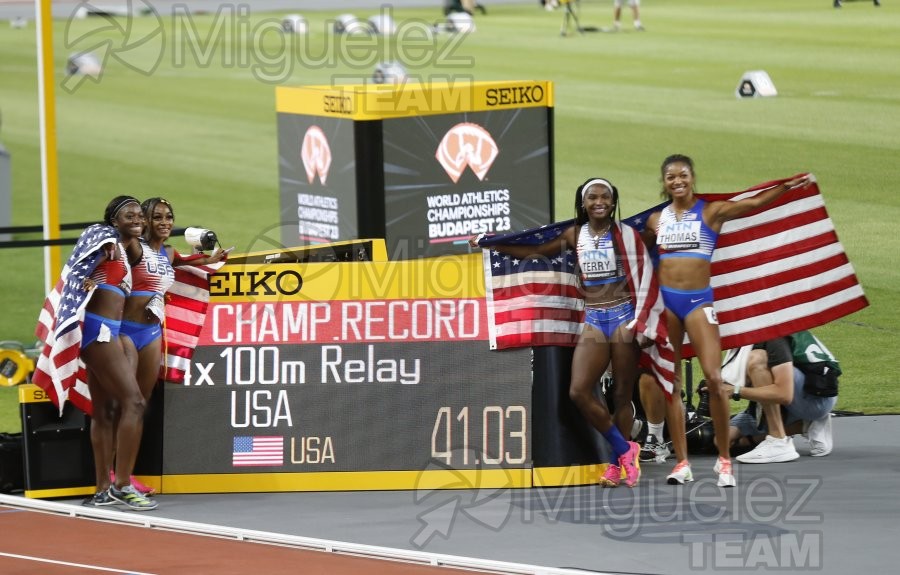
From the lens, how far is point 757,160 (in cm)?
2073

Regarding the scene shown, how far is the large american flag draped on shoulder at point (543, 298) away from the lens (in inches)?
377

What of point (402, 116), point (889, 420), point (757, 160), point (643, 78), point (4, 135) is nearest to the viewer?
point (889, 420)

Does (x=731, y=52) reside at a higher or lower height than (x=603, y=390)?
higher

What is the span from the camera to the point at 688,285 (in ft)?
31.2

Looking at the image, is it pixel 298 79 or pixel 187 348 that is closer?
pixel 187 348

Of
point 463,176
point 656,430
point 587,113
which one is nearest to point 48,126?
point 463,176

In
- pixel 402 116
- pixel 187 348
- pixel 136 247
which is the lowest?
pixel 187 348

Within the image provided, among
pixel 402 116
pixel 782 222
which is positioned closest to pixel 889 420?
pixel 782 222

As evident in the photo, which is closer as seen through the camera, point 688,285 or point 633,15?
point 688,285

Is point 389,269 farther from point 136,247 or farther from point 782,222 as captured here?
point 782,222

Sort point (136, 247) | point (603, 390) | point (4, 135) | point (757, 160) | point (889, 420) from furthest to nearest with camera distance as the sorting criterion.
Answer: point (4, 135) < point (757, 160) < point (889, 420) < point (603, 390) < point (136, 247)

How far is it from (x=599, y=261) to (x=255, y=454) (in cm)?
252

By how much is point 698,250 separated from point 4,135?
2262cm

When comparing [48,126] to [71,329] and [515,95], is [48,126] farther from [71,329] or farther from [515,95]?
[71,329]
